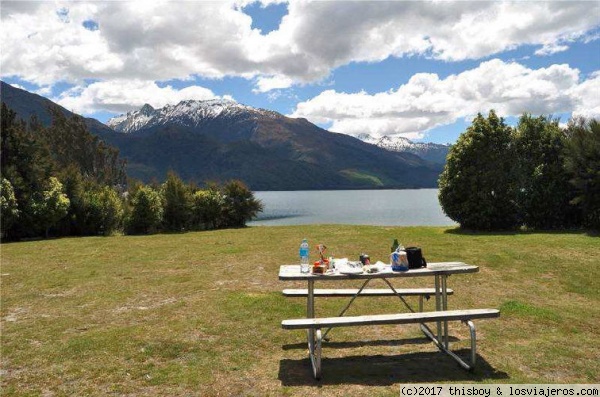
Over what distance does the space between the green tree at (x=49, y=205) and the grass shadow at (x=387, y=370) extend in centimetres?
3406

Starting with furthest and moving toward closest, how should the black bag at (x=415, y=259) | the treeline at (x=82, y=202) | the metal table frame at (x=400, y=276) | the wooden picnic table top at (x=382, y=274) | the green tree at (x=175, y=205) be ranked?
the green tree at (x=175, y=205), the treeline at (x=82, y=202), the black bag at (x=415, y=259), the wooden picnic table top at (x=382, y=274), the metal table frame at (x=400, y=276)

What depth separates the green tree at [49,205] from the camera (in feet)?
114

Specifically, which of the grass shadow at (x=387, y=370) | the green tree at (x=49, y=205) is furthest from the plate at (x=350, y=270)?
the green tree at (x=49, y=205)

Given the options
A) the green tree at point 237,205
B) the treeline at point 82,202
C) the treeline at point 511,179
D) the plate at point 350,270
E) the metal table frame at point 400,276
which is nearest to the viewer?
the metal table frame at point 400,276

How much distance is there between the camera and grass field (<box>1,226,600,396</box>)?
7531mm

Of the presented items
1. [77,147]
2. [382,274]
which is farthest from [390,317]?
[77,147]

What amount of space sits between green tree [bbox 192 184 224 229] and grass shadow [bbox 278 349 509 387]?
40.1 m

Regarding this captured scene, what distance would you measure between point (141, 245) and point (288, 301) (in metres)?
18.7

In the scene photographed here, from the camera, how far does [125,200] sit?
45219 mm

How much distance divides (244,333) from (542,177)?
31.5 m

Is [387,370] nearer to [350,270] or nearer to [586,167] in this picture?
[350,270]

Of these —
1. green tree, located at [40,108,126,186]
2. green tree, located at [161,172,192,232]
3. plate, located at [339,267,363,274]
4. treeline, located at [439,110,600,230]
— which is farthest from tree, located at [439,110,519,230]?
green tree, located at [40,108,126,186]

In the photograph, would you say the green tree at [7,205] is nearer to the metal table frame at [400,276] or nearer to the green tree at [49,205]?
the green tree at [49,205]

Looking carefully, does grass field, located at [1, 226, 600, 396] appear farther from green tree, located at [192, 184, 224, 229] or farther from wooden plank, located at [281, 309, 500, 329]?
green tree, located at [192, 184, 224, 229]
